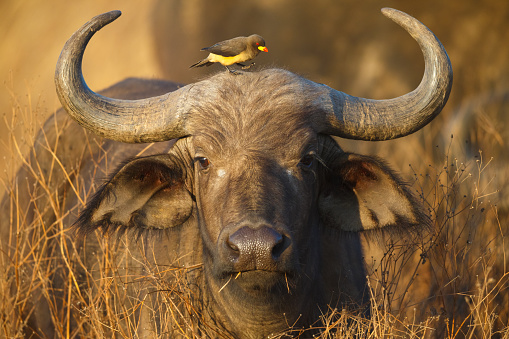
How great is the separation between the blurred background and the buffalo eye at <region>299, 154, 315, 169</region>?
16.4 feet

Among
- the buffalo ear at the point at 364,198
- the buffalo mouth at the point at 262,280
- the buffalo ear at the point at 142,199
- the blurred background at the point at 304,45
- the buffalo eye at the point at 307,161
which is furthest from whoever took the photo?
the blurred background at the point at 304,45

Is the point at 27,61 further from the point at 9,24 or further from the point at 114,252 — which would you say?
the point at 114,252

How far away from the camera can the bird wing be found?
4281 mm

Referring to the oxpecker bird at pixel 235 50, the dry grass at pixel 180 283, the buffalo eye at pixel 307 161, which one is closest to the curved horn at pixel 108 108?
the oxpecker bird at pixel 235 50

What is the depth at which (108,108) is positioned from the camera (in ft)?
13.8

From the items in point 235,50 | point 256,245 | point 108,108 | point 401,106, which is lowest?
point 256,245

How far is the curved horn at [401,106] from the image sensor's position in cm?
403

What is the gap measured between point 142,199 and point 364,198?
1427 mm

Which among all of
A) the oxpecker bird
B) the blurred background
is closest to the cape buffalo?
the oxpecker bird

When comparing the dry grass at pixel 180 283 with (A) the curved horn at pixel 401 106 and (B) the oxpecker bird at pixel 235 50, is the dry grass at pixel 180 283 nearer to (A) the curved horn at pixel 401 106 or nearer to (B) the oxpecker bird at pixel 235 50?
(A) the curved horn at pixel 401 106

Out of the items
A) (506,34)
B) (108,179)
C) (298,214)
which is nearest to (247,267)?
(298,214)

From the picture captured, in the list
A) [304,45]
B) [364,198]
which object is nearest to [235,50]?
[364,198]

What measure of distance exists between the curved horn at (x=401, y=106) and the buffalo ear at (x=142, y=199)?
3.38 feet

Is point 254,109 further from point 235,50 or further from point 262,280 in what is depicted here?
point 262,280
